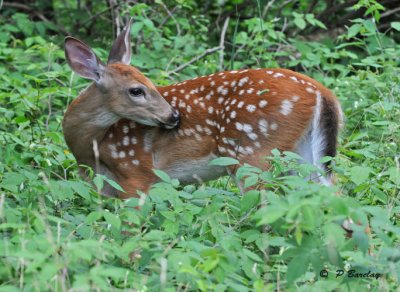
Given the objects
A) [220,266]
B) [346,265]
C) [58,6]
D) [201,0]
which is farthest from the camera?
[58,6]

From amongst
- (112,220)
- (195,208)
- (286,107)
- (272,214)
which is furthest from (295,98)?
(272,214)

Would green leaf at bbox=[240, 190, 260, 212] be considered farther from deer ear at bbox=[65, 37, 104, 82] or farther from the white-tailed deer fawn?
deer ear at bbox=[65, 37, 104, 82]

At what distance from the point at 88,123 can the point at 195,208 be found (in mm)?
1815

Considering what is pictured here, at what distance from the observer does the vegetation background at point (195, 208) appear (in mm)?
3465

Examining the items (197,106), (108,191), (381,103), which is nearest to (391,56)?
(381,103)

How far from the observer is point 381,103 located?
6.04 meters

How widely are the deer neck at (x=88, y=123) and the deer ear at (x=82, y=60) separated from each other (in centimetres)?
11

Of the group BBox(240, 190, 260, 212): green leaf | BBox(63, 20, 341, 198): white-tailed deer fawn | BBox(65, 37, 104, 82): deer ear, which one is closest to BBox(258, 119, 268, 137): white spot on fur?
BBox(63, 20, 341, 198): white-tailed deer fawn

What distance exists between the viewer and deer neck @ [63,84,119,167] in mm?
5867

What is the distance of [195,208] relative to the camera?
14.0ft

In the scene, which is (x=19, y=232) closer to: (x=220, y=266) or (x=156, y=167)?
(x=220, y=266)

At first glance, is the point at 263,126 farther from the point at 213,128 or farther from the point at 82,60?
the point at 82,60

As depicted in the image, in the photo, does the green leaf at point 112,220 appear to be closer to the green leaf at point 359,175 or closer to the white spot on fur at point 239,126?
the green leaf at point 359,175

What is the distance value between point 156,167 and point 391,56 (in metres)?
2.51
